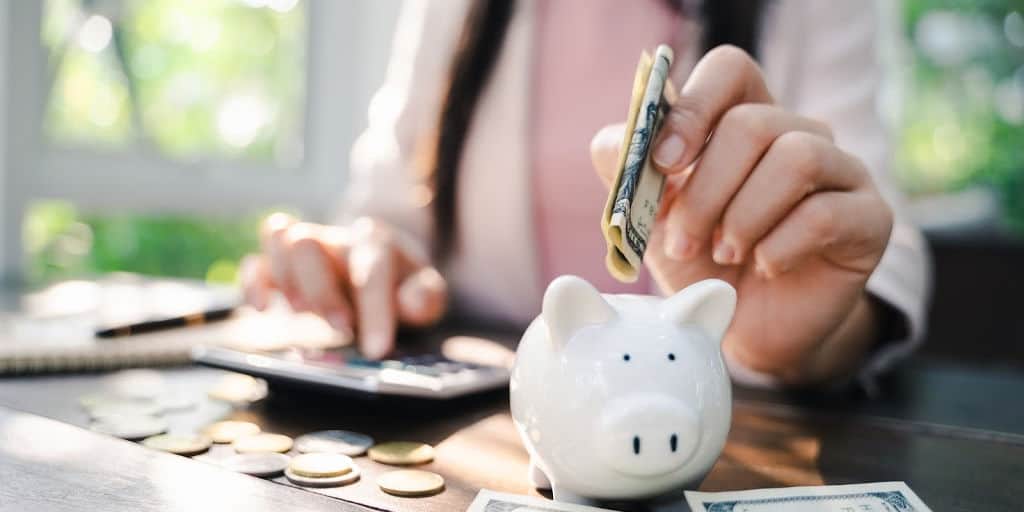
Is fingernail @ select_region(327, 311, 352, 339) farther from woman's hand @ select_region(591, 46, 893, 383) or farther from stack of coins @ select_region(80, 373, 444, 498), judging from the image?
woman's hand @ select_region(591, 46, 893, 383)

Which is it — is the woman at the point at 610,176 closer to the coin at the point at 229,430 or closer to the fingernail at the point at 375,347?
the fingernail at the point at 375,347

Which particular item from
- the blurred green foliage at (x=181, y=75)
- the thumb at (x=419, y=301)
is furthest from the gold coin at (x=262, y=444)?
the blurred green foliage at (x=181, y=75)

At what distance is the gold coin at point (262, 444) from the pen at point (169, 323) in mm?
403

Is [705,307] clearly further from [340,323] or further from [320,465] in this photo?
[340,323]

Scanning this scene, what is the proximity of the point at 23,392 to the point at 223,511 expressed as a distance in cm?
35

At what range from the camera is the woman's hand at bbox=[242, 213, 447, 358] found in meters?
0.90

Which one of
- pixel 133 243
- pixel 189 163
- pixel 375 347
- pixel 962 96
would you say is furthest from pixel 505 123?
pixel 962 96

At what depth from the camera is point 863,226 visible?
59 cm

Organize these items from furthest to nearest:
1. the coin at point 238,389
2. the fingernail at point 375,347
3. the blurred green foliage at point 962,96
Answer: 1. the blurred green foliage at point 962,96
2. the fingernail at point 375,347
3. the coin at point 238,389

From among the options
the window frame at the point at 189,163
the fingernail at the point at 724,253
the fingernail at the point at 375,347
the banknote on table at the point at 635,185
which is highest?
the window frame at the point at 189,163

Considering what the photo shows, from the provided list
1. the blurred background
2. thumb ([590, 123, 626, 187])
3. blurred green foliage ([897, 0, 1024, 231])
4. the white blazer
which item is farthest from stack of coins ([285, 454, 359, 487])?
blurred green foliage ([897, 0, 1024, 231])

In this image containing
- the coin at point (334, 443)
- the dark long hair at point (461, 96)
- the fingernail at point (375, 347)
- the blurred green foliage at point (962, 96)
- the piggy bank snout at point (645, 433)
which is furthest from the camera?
the blurred green foliage at point (962, 96)

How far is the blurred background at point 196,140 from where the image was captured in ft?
5.19

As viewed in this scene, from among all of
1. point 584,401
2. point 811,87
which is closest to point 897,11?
point 811,87
